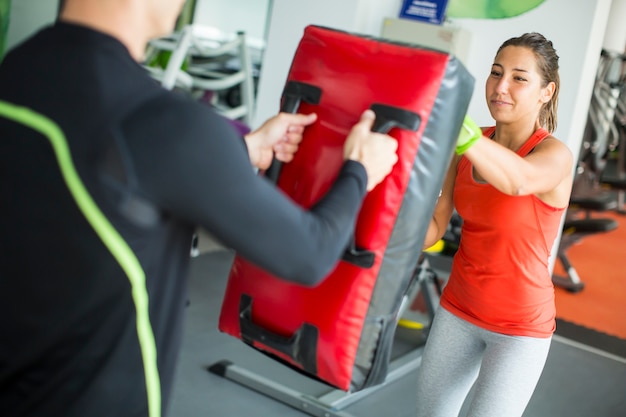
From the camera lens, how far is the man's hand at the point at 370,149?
47.8 inches

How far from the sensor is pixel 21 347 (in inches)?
38.2

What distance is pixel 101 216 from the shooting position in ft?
2.99

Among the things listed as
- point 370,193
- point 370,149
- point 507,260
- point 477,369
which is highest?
point 370,149

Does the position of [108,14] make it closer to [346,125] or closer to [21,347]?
[21,347]

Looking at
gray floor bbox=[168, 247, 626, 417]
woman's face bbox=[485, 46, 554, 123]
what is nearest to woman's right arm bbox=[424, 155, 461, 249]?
woman's face bbox=[485, 46, 554, 123]

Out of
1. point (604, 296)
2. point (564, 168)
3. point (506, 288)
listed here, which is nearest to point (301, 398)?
point (506, 288)

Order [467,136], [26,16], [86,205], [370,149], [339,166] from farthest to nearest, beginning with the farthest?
[26,16] < [467,136] < [339,166] < [370,149] < [86,205]

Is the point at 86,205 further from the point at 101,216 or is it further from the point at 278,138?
the point at 278,138

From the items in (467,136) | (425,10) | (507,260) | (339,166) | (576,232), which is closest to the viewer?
(339,166)

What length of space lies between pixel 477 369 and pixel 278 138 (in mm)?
965

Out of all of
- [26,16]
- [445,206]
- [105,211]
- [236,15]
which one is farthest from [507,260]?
[236,15]

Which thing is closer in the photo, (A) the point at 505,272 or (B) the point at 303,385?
(A) the point at 505,272

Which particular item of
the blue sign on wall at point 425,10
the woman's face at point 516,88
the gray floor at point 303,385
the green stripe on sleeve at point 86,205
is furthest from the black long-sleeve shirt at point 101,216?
the blue sign on wall at point 425,10

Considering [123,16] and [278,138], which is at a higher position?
[123,16]
